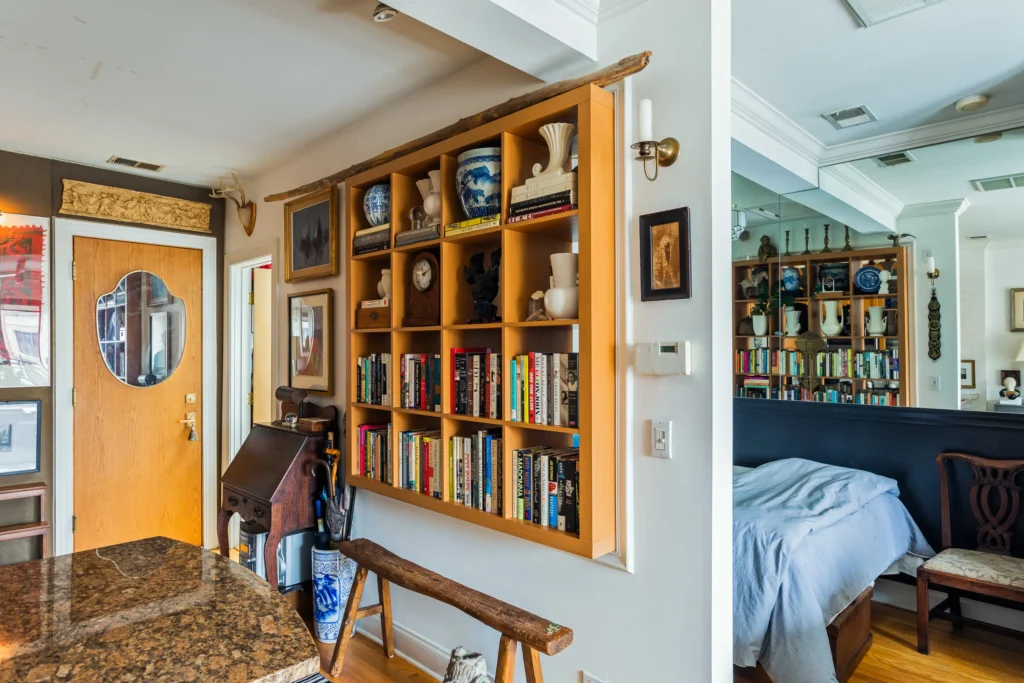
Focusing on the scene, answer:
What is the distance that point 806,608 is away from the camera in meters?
2.18

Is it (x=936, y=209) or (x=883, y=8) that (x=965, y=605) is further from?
(x=883, y=8)

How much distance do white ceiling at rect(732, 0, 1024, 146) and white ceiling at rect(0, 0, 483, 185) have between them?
1134mm

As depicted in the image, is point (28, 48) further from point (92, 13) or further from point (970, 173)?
point (970, 173)

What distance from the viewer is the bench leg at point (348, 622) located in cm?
247

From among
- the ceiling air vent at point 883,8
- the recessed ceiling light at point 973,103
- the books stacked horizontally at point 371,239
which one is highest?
the ceiling air vent at point 883,8

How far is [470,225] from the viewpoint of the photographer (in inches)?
81.2

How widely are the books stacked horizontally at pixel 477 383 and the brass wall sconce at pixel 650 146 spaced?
0.77m

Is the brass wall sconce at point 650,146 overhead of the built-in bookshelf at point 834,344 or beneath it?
overhead

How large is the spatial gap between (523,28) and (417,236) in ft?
2.79

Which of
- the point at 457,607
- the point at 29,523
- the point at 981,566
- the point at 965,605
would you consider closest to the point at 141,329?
the point at 29,523

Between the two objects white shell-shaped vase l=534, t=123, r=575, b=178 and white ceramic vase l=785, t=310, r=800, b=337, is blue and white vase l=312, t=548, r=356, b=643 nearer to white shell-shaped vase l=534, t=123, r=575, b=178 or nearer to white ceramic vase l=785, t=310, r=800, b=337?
white shell-shaped vase l=534, t=123, r=575, b=178

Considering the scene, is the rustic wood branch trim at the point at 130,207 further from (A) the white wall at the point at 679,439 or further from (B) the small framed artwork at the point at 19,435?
(A) the white wall at the point at 679,439

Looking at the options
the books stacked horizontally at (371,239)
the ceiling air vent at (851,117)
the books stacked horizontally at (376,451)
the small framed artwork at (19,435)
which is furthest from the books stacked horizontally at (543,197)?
the small framed artwork at (19,435)

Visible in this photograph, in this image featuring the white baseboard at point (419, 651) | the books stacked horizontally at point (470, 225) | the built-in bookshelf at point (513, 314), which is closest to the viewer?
the built-in bookshelf at point (513, 314)
